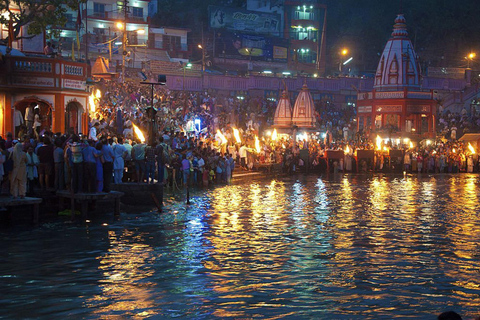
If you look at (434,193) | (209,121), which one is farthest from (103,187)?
(209,121)

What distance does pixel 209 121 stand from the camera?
44938 mm

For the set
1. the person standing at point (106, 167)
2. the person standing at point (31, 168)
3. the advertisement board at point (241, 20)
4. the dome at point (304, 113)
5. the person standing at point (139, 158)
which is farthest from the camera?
the advertisement board at point (241, 20)

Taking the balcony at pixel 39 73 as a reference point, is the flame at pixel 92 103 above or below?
below

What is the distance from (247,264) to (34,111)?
63.3ft

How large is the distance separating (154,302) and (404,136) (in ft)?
154

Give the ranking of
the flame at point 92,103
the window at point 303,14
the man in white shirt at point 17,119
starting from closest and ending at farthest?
the man in white shirt at point 17,119, the flame at point 92,103, the window at point 303,14

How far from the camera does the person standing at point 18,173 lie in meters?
16.1

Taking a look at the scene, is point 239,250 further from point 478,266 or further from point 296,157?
point 296,157

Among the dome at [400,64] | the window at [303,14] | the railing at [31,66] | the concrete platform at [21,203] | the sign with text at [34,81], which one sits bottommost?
the concrete platform at [21,203]

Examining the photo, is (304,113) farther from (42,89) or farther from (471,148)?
(42,89)

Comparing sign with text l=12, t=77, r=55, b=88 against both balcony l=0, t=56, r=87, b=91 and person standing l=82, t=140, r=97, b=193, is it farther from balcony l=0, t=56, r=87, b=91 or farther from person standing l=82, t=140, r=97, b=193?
person standing l=82, t=140, r=97, b=193

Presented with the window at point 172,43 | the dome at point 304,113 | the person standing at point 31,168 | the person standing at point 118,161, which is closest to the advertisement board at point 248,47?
the window at point 172,43

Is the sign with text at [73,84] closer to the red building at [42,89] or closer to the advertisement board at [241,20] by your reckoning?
the red building at [42,89]

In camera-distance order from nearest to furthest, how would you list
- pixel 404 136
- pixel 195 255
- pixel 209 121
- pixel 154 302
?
pixel 154 302
pixel 195 255
pixel 209 121
pixel 404 136
